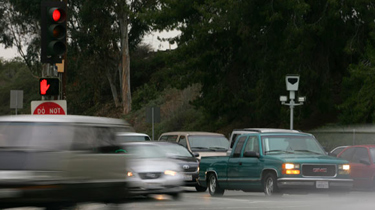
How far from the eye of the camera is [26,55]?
65500mm

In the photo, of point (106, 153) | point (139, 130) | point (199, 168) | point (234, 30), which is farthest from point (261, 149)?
point (139, 130)

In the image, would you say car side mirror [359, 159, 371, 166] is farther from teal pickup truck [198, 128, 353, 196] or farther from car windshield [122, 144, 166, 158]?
car windshield [122, 144, 166, 158]

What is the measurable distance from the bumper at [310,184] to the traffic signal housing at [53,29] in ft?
19.1

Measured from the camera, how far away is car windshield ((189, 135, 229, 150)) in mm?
28422

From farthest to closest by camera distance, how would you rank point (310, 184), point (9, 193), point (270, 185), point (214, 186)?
point (214, 186) → point (270, 185) → point (310, 184) → point (9, 193)

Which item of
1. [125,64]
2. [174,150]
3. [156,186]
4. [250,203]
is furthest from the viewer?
[125,64]

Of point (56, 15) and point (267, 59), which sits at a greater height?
point (267, 59)

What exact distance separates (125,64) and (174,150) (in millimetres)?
39118

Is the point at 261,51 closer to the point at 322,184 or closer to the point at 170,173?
the point at 322,184

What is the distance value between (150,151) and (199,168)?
5.15ft

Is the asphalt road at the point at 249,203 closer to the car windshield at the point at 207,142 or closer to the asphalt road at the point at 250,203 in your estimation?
the asphalt road at the point at 250,203

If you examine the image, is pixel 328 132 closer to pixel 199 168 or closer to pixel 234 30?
pixel 234 30

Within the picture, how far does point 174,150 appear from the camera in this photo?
24688 mm

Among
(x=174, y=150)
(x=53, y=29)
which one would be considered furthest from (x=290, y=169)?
(x=174, y=150)
